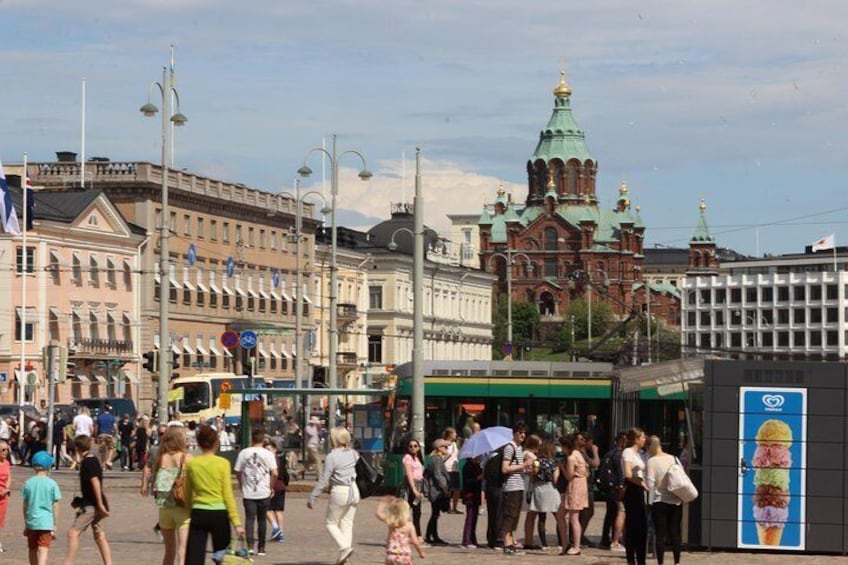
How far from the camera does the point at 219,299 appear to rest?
11362 centimetres

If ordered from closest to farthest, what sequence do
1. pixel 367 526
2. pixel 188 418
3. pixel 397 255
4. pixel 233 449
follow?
1. pixel 367 526
2. pixel 233 449
3. pixel 188 418
4. pixel 397 255

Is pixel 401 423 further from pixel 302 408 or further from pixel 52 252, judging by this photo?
pixel 52 252

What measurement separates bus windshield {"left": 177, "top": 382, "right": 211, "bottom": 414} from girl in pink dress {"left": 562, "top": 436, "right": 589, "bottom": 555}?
56.5 metres

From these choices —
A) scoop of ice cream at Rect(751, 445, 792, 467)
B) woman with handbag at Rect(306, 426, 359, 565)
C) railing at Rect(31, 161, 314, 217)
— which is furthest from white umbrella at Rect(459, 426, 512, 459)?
railing at Rect(31, 161, 314, 217)

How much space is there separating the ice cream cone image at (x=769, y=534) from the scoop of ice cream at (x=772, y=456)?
0.81m

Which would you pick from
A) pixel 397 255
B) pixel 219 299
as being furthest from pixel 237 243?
pixel 397 255

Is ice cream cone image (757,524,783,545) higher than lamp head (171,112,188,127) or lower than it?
lower

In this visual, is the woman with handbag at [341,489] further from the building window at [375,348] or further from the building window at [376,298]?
the building window at [376,298]

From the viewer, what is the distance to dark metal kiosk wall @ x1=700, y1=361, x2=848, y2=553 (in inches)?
1046

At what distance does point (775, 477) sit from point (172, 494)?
9.28 meters

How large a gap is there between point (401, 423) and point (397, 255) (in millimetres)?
100649

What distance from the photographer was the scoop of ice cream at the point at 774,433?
26641 millimetres

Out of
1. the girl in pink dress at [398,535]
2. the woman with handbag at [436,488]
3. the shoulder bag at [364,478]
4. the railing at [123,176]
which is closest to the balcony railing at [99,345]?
the railing at [123,176]

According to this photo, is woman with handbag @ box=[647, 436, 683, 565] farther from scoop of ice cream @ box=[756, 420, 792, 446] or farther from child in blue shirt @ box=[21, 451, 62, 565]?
child in blue shirt @ box=[21, 451, 62, 565]
